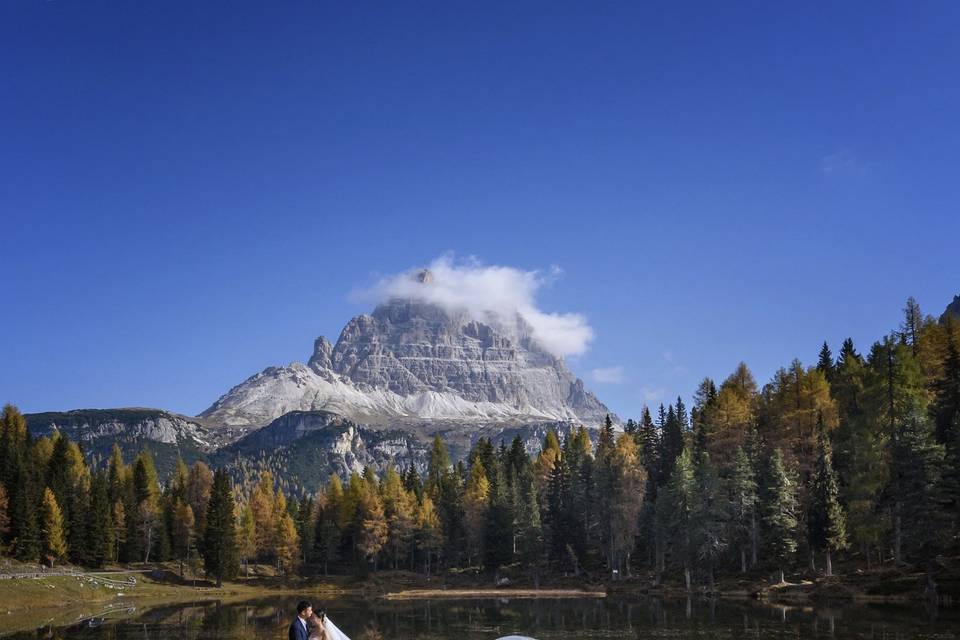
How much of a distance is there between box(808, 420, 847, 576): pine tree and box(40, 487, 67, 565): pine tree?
91.4 meters

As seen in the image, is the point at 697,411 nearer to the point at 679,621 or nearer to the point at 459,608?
the point at 459,608

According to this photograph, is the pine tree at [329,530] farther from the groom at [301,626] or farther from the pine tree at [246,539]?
the groom at [301,626]

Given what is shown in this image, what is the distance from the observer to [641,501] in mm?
107000

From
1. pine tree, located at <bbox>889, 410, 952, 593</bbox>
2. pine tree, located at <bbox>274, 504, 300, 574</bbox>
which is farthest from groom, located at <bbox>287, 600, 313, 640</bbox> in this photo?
pine tree, located at <bbox>274, 504, 300, 574</bbox>

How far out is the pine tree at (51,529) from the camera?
4107 inches

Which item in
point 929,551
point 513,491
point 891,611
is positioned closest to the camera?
point 891,611

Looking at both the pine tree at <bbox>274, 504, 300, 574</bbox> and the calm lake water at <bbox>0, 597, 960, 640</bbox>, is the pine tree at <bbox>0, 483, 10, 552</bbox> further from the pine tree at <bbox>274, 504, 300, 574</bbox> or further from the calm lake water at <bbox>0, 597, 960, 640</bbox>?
the pine tree at <bbox>274, 504, 300, 574</bbox>

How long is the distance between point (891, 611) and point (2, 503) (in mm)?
99054

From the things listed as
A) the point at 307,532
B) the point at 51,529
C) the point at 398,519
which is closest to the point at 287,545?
the point at 307,532

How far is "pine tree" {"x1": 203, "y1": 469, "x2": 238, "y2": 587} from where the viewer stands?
115125 millimetres

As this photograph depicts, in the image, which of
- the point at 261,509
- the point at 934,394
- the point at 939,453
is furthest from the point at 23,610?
the point at 934,394

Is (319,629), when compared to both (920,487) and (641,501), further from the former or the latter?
(641,501)

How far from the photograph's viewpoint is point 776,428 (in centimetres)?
10131

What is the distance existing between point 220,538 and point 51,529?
21.8 meters
